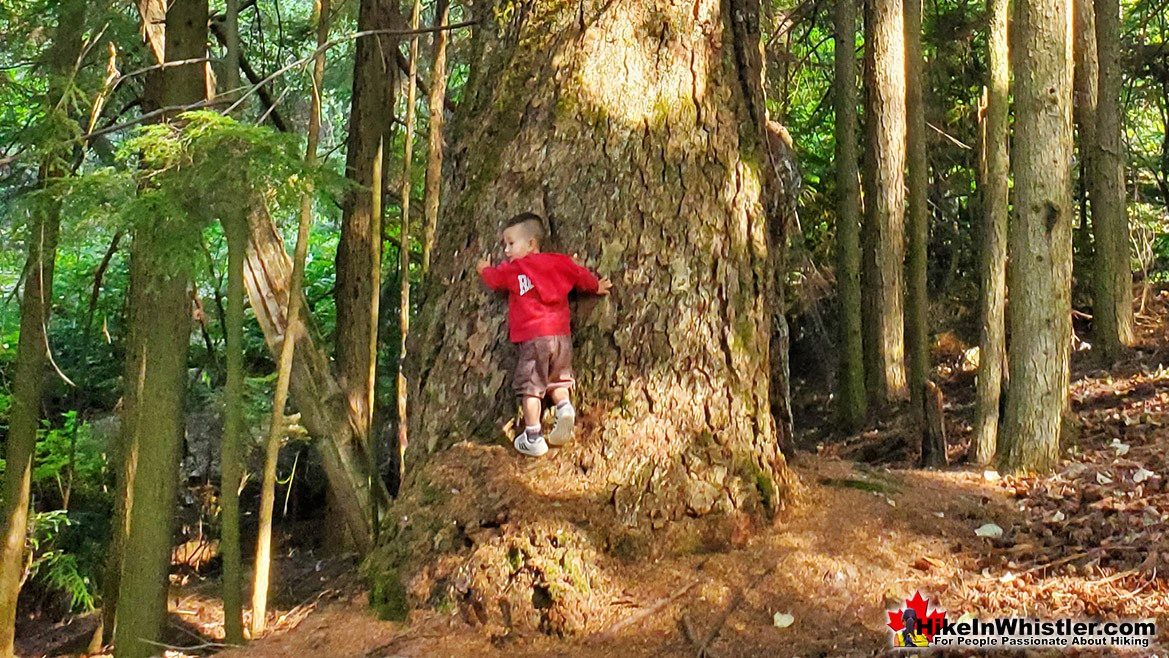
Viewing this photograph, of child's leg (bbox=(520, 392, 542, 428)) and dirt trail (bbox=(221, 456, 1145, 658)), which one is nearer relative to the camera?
dirt trail (bbox=(221, 456, 1145, 658))

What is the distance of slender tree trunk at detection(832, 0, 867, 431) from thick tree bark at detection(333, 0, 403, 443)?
5.43 meters

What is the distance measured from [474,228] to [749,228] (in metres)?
1.52

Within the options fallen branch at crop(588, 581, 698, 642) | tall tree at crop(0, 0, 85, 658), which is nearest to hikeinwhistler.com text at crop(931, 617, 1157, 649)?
fallen branch at crop(588, 581, 698, 642)

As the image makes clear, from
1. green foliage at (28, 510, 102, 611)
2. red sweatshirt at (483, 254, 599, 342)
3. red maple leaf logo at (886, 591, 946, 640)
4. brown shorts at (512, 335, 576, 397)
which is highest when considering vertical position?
red sweatshirt at (483, 254, 599, 342)

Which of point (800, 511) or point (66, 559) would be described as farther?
point (66, 559)

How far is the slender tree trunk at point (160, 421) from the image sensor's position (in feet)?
21.4

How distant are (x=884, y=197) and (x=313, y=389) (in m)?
7.40

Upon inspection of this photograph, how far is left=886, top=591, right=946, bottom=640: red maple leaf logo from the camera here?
14.3ft

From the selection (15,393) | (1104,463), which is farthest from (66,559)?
(1104,463)

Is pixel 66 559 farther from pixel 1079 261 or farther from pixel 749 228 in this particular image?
pixel 1079 261

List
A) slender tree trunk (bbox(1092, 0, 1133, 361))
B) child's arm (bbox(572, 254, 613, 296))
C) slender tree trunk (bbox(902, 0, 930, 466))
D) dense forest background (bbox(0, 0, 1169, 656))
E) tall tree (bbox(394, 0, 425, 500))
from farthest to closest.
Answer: slender tree trunk (bbox(1092, 0, 1133, 361)), slender tree trunk (bbox(902, 0, 930, 466)), tall tree (bbox(394, 0, 425, 500)), dense forest background (bbox(0, 0, 1169, 656)), child's arm (bbox(572, 254, 613, 296))

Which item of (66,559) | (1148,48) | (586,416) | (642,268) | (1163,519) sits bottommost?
(66,559)

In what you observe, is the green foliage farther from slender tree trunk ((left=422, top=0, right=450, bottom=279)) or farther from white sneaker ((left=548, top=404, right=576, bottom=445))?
white sneaker ((left=548, top=404, right=576, bottom=445))

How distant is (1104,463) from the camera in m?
7.10
